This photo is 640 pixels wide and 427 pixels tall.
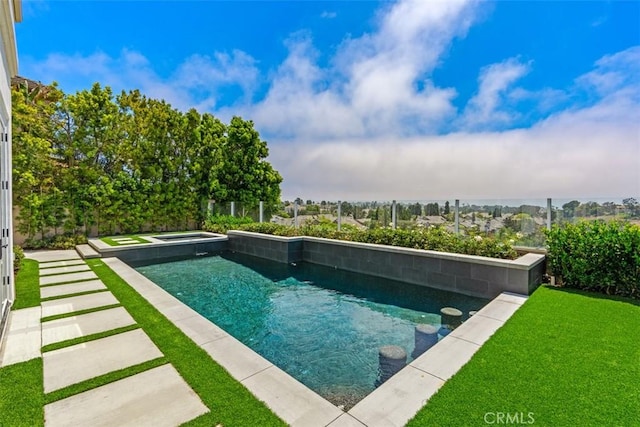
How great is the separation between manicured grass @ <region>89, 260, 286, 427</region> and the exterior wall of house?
Answer: 5.62 feet

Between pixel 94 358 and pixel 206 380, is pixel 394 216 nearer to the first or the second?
pixel 206 380

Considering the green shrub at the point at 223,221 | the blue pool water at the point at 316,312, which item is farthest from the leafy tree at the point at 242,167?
the blue pool water at the point at 316,312

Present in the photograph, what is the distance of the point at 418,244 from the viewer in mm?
7289

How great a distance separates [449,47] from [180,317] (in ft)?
36.4

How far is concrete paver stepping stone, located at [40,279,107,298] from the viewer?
5.11m

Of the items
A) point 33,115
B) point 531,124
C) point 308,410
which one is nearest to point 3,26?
point 308,410

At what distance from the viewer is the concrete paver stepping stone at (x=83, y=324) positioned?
11.6ft

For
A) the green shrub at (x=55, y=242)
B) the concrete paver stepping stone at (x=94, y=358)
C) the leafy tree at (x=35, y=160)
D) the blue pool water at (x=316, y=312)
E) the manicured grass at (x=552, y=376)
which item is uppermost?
the leafy tree at (x=35, y=160)

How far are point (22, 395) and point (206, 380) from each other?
1444 mm

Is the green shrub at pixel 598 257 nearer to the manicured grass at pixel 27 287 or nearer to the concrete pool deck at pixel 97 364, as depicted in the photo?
the concrete pool deck at pixel 97 364

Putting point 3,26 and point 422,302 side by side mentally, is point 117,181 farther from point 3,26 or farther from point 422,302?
point 422,302

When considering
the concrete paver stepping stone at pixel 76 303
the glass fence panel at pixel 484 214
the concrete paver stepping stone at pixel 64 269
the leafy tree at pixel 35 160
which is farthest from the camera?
the leafy tree at pixel 35 160

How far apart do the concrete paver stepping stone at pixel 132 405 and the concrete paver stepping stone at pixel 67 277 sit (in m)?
4.84

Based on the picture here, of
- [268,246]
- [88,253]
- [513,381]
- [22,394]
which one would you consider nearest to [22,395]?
[22,394]
